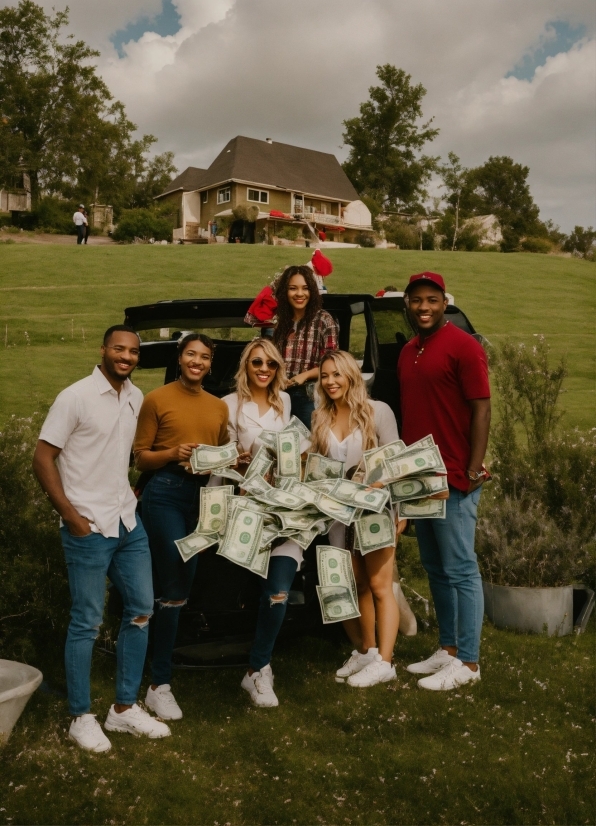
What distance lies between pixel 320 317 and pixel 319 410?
98cm

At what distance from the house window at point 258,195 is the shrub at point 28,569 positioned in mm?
58203

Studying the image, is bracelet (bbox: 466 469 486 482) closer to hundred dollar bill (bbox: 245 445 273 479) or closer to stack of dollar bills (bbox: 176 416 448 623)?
stack of dollar bills (bbox: 176 416 448 623)

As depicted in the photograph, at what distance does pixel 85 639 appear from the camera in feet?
12.4

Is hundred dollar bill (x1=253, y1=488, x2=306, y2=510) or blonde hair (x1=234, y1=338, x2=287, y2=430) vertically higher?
blonde hair (x1=234, y1=338, x2=287, y2=430)

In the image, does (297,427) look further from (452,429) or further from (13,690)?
(13,690)

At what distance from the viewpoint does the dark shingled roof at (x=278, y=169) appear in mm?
61250

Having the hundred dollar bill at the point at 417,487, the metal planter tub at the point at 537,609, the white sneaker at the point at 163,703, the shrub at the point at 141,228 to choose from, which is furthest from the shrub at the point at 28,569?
the shrub at the point at 141,228

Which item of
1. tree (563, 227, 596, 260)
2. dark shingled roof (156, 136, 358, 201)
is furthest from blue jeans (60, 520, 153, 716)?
tree (563, 227, 596, 260)

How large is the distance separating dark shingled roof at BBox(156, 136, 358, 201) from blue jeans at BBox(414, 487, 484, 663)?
5773 centimetres

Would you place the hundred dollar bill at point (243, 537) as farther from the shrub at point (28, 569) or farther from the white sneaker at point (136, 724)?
the shrub at point (28, 569)

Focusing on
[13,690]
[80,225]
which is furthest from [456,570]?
[80,225]

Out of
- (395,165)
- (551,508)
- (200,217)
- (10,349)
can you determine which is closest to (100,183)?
(200,217)

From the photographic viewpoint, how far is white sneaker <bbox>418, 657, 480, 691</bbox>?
4523 mm

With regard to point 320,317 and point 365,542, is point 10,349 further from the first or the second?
point 365,542
